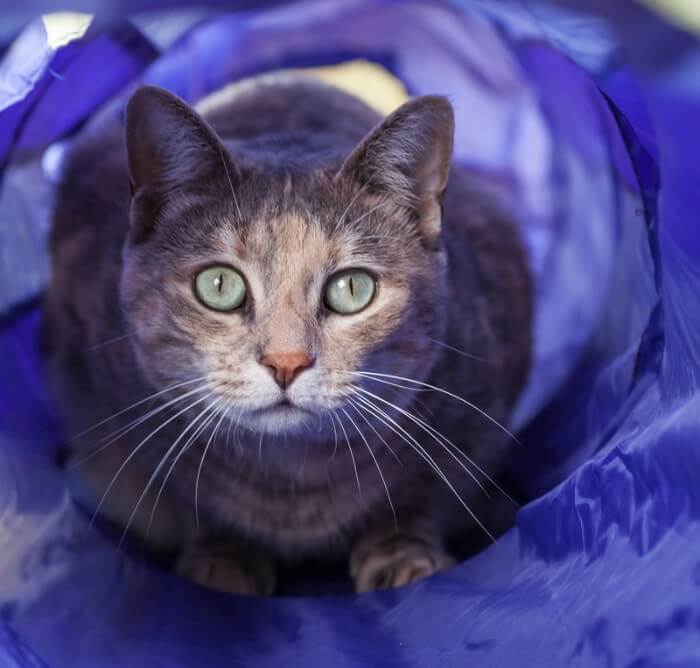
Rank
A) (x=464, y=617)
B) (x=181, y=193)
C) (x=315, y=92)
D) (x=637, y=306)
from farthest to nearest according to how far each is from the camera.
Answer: (x=315, y=92) < (x=637, y=306) < (x=181, y=193) < (x=464, y=617)

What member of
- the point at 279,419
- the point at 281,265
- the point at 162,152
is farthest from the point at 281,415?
the point at 162,152

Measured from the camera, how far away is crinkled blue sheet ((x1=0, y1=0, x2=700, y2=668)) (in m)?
1.13

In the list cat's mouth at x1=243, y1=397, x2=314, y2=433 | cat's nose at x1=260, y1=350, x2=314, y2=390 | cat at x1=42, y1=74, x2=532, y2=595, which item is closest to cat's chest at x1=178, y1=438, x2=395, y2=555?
cat at x1=42, y1=74, x2=532, y2=595

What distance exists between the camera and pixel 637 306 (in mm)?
1902

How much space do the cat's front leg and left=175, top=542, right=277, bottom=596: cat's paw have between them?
16 cm

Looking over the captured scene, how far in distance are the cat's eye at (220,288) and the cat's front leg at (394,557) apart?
533 millimetres

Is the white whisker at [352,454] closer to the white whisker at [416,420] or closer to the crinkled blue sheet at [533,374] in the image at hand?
the white whisker at [416,420]

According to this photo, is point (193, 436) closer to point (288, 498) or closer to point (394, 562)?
point (288, 498)

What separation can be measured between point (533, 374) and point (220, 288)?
1.08 metres

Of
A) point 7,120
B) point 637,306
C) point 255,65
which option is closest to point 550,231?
point 637,306

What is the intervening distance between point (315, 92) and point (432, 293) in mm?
834

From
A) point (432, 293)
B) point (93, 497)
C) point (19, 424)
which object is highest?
point (432, 293)

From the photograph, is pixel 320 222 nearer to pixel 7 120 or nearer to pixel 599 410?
pixel 7 120

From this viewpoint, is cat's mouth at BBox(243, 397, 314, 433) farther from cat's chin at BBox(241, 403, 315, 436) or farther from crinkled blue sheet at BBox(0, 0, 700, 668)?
crinkled blue sheet at BBox(0, 0, 700, 668)
